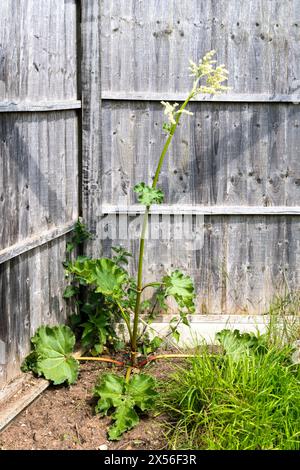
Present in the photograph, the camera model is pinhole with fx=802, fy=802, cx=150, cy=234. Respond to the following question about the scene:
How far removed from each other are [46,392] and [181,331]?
1.20m

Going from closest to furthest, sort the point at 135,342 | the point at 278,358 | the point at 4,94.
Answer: the point at 4,94
the point at 278,358
the point at 135,342

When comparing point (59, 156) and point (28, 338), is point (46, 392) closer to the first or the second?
point (28, 338)

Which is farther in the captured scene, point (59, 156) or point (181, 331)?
point (181, 331)

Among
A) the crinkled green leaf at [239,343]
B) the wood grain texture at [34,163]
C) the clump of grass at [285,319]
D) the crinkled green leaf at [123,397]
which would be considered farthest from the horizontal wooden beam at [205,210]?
the crinkled green leaf at [123,397]

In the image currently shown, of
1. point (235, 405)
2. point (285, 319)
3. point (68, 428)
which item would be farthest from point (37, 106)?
point (285, 319)

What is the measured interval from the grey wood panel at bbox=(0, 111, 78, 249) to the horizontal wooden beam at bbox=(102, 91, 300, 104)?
346mm

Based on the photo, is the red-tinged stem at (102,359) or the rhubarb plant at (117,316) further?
the red-tinged stem at (102,359)

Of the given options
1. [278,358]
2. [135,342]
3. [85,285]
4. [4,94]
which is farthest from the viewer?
[85,285]

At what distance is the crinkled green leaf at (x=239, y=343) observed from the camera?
4561 millimetres

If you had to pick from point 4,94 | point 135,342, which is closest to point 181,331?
point 135,342

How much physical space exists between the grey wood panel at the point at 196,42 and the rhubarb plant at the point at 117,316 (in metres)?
0.25

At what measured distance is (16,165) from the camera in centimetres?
414

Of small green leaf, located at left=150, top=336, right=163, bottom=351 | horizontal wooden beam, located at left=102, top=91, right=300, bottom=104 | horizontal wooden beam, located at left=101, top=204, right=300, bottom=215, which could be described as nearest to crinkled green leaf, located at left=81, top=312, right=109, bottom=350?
small green leaf, located at left=150, top=336, right=163, bottom=351

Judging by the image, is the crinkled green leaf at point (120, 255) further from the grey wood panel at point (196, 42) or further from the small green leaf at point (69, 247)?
the grey wood panel at point (196, 42)
